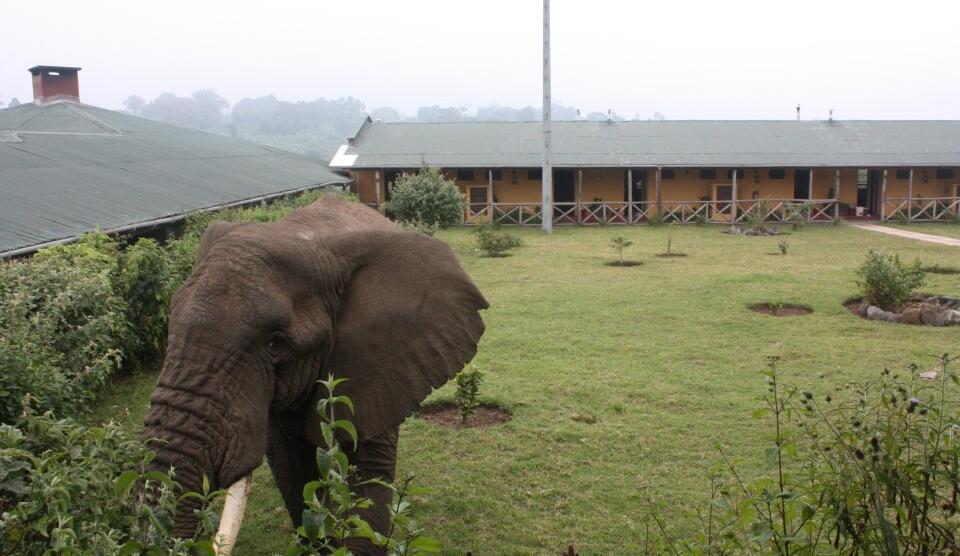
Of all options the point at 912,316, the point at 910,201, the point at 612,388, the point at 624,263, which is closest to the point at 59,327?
the point at 612,388

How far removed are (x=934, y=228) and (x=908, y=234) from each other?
2528mm

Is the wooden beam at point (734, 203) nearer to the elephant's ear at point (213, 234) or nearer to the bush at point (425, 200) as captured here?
the bush at point (425, 200)

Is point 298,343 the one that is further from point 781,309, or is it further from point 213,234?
point 781,309

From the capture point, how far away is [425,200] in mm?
22703

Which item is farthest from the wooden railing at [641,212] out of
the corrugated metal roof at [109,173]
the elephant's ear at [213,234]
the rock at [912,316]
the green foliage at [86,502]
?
the green foliage at [86,502]

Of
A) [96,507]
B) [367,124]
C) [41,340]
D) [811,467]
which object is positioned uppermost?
[367,124]

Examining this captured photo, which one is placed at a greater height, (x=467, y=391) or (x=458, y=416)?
Answer: (x=467, y=391)

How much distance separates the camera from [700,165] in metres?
28.1

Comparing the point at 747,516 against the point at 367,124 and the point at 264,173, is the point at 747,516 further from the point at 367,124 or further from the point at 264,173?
the point at 367,124

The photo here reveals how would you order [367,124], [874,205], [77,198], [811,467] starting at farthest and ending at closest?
[367,124], [874,205], [77,198], [811,467]

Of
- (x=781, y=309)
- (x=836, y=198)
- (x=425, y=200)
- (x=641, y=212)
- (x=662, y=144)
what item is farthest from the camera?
(x=662, y=144)

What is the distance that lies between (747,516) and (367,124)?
32782 mm

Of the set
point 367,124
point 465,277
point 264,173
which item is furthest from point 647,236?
point 465,277

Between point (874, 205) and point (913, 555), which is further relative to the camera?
point (874, 205)
